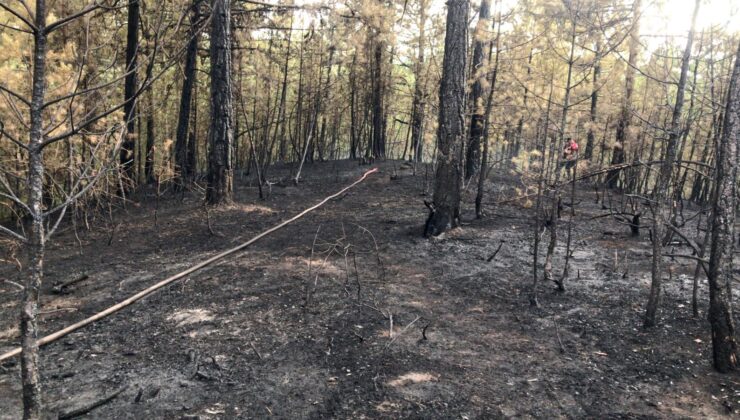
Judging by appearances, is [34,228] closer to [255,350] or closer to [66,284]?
[255,350]

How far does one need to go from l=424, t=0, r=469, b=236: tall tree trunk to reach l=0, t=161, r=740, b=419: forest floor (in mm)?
551

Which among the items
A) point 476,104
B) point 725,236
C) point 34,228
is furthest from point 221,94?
point 725,236

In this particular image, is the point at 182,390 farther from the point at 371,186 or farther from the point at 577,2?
the point at 371,186

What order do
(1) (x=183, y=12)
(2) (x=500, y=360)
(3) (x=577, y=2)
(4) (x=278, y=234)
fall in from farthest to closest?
1. (4) (x=278, y=234)
2. (3) (x=577, y=2)
3. (2) (x=500, y=360)
4. (1) (x=183, y=12)

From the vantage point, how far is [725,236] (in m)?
3.74

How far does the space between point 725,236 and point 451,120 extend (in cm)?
465

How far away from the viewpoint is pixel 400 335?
15.0ft

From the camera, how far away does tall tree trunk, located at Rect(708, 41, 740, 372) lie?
11.8 ft

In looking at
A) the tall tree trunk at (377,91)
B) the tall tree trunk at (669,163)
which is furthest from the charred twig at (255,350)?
the tall tree trunk at (377,91)

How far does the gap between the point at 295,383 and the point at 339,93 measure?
56.7ft

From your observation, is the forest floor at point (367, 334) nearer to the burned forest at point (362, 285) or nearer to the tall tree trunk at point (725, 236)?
the burned forest at point (362, 285)

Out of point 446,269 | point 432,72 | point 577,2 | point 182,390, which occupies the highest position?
point 432,72

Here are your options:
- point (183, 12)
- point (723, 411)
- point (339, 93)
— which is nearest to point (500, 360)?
point (723, 411)

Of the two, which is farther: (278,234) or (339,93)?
(339,93)
